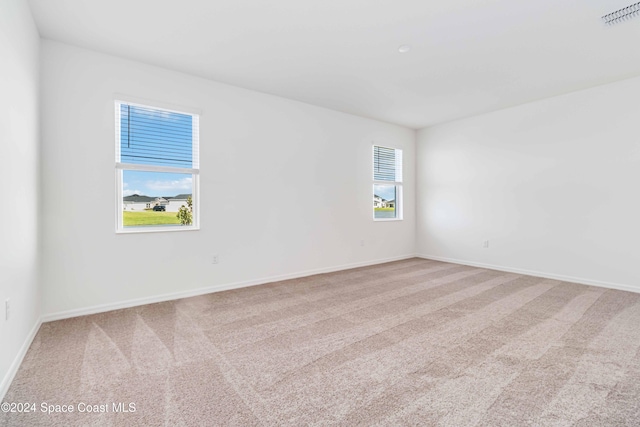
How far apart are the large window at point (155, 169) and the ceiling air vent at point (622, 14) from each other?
13.8 feet

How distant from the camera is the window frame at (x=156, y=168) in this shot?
10.4 ft

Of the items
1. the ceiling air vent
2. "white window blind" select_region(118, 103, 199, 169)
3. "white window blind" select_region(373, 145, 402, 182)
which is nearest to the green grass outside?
"white window blind" select_region(118, 103, 199, 169)

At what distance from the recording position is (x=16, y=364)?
1966 millimetres

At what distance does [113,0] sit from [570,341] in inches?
179

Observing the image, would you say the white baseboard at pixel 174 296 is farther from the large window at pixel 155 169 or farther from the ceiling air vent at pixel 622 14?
the ceiling air vent at pixel 622 14

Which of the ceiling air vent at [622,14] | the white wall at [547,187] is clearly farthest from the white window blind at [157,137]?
the white wall at [547,187]

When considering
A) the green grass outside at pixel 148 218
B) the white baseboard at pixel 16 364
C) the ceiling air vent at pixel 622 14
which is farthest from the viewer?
the green grass outside at pixel 148 218

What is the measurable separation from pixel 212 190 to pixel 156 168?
66cm

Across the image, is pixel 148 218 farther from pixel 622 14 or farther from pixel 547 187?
pixel 547 187

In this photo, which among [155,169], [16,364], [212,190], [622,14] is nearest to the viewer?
[16,364]

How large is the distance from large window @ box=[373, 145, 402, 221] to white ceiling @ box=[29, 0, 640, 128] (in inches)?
68.8

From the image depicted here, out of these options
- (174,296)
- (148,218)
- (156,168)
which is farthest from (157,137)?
(174,296)

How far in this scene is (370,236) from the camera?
550cm

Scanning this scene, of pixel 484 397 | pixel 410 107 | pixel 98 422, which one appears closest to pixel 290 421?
pixel 98 422
